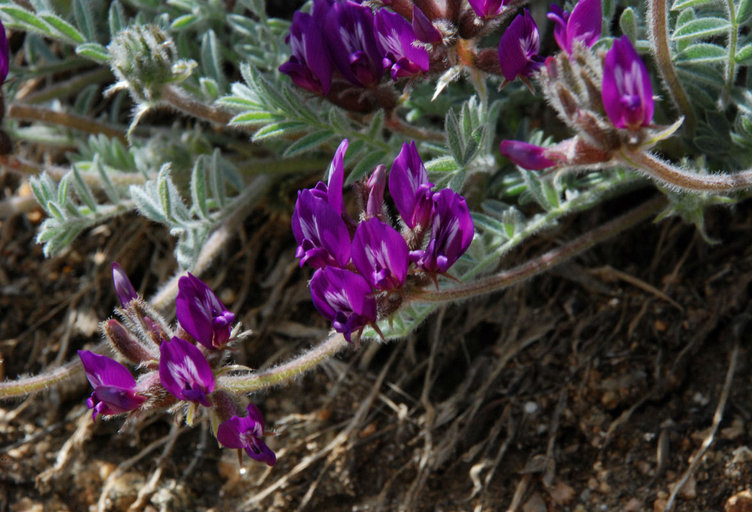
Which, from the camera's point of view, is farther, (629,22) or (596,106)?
(629,22)

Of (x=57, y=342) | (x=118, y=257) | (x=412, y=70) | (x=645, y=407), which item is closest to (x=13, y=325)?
(x=57, y=342)

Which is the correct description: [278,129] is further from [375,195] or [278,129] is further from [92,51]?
[92,51]

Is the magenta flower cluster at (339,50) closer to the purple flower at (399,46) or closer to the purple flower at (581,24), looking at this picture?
the purple flower at (399,46)

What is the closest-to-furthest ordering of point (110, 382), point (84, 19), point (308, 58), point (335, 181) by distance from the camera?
point (335, 181) → point (110, 382) → point (308, 58) → point (84, 19)

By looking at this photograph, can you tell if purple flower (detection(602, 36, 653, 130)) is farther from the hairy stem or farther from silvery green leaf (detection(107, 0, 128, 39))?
the hairy stem

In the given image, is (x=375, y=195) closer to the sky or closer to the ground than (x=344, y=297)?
closer to the sky

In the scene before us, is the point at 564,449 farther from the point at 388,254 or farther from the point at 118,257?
the point at 118,257

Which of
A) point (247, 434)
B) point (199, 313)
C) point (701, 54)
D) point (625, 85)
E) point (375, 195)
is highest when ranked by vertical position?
point (625, 85)

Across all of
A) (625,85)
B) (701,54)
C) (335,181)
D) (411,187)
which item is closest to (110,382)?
(335,181)
